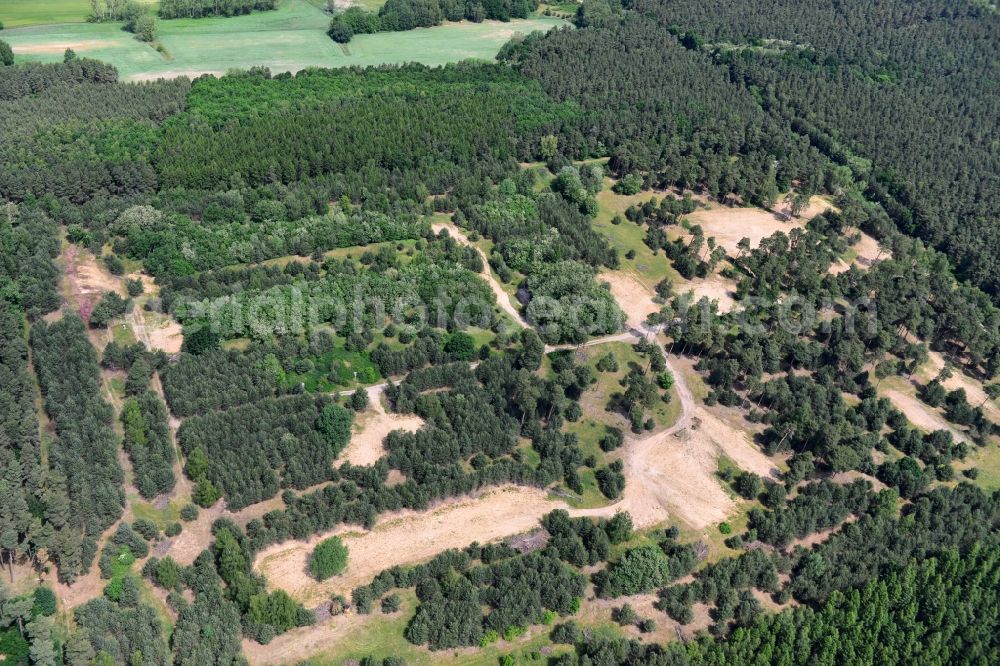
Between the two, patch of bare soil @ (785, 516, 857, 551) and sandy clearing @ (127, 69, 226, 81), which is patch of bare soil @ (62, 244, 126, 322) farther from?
patch of bare soil @ (785, 516, 857, 551)

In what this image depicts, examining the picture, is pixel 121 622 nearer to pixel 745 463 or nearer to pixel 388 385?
pixel 388 385

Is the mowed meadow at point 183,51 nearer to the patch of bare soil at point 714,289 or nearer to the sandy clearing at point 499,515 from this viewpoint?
the patch of bare soil at point 714,289

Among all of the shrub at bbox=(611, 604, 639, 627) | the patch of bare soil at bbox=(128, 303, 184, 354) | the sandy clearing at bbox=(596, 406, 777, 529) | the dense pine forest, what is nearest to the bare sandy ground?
the dense pine forest

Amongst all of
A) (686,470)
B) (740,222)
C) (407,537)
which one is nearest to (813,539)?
(686,470)

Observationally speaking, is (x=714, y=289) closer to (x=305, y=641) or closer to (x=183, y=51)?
(x=305, y=641)

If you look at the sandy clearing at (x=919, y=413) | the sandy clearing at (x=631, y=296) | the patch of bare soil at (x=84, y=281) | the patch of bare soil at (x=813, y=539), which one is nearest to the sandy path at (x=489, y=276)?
the sandy clearing at (x=631, y=296)

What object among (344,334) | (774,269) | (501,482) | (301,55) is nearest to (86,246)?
(344,334)
